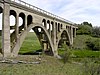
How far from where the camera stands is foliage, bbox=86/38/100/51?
85.6 meters

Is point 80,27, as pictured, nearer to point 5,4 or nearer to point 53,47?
point 53,47

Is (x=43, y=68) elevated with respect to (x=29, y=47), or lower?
lower

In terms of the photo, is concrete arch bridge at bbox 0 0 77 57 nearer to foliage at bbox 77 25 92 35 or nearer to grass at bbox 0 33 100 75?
grass at bbox 0 33 100 75

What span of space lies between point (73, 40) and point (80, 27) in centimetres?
1581

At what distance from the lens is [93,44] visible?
88000mm

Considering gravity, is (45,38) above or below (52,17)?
below

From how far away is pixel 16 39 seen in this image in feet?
133

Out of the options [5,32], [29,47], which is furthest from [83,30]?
[5,32]

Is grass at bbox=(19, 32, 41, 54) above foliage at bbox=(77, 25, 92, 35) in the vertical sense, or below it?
below

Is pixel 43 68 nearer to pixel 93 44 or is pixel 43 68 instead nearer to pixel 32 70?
pixel 32 70

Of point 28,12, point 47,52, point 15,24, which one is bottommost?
point 47,52

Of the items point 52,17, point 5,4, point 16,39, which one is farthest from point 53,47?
point 5,4

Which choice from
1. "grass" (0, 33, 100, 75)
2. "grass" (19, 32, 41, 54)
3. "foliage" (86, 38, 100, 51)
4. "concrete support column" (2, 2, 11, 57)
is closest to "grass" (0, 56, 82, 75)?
"grass" (0, 33, 100, 75)

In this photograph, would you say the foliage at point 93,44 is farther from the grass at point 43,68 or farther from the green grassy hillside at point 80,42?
the grass at point 43,68
